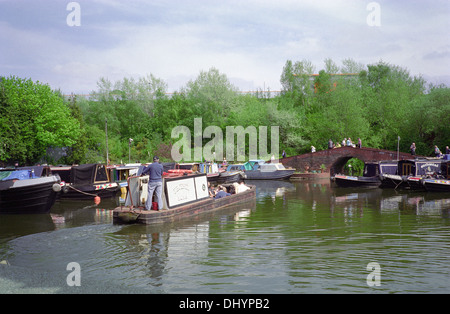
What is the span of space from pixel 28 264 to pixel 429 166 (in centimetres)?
2786

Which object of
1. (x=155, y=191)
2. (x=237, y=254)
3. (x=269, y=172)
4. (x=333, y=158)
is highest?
(x=333, y=158)

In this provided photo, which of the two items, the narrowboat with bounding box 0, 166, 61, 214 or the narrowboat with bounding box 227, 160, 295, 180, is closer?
the narrowboat with bounding box 0, 166, 61, 214

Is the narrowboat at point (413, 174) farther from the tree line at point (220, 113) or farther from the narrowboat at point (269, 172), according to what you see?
the tree line at point (220, 113)

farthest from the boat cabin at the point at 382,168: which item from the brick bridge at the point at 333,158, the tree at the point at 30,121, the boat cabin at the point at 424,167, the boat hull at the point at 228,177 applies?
the tree at the point at 30,121

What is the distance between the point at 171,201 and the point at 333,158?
30432 millimetres

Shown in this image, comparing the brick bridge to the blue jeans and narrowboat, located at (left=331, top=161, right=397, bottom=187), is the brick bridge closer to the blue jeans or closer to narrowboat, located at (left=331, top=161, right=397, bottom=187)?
narrowboat, located at (left=331, top=161, right=397, bottom=187)

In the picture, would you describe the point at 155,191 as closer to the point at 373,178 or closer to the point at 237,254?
the point at 237,254

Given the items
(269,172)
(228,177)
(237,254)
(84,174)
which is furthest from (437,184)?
(84,174)

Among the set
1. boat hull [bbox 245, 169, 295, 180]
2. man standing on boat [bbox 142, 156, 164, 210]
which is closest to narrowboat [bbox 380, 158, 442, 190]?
boat hull [bbox 245, 169, 295, 180]

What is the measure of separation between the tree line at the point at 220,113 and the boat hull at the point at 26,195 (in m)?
20.1

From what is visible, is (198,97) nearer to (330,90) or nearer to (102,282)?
(330,90)

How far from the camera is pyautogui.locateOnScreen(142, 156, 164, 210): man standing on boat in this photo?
14611mm

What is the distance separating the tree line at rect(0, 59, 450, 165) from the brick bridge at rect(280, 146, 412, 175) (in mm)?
6052

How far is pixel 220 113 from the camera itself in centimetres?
5709
